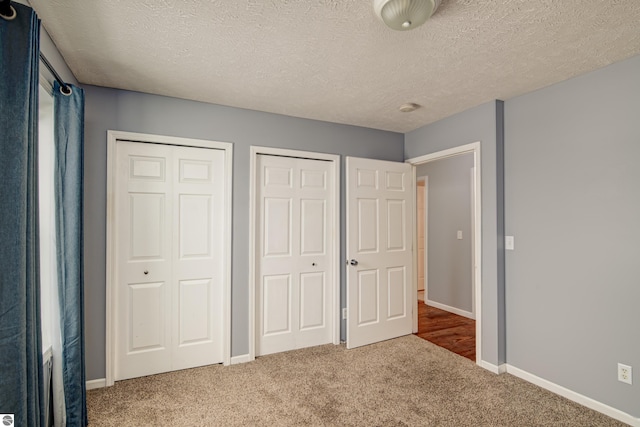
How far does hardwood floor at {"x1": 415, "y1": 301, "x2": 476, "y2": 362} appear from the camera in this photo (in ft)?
11.1

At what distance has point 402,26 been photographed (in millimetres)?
1633

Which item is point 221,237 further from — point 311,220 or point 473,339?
point 473,339

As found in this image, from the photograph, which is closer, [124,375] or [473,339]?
[124,375]

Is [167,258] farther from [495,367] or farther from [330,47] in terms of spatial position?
[495,367]

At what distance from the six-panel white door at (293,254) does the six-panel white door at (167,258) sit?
0.43m

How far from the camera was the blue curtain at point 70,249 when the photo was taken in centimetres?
193

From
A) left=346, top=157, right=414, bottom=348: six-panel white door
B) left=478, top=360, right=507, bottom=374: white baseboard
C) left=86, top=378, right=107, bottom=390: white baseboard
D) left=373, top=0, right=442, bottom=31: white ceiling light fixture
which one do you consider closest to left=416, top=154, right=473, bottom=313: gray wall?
left=346, top=157, right=414, bottom=348: six-panel white door

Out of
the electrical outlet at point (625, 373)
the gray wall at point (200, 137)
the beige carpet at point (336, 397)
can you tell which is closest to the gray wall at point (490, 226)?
the beige carpet at point (336, 397)

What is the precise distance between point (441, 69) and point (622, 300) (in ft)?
6.53

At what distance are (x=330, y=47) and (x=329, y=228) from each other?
6.19 ft

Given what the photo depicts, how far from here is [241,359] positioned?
2.97 metres

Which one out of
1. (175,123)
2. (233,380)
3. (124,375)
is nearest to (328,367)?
(233,380)

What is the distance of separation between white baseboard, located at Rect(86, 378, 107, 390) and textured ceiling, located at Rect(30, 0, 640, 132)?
2349 mm

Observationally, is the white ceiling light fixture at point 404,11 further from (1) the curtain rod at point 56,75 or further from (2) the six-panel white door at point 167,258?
(2) the six-panel white door at point 167,258
